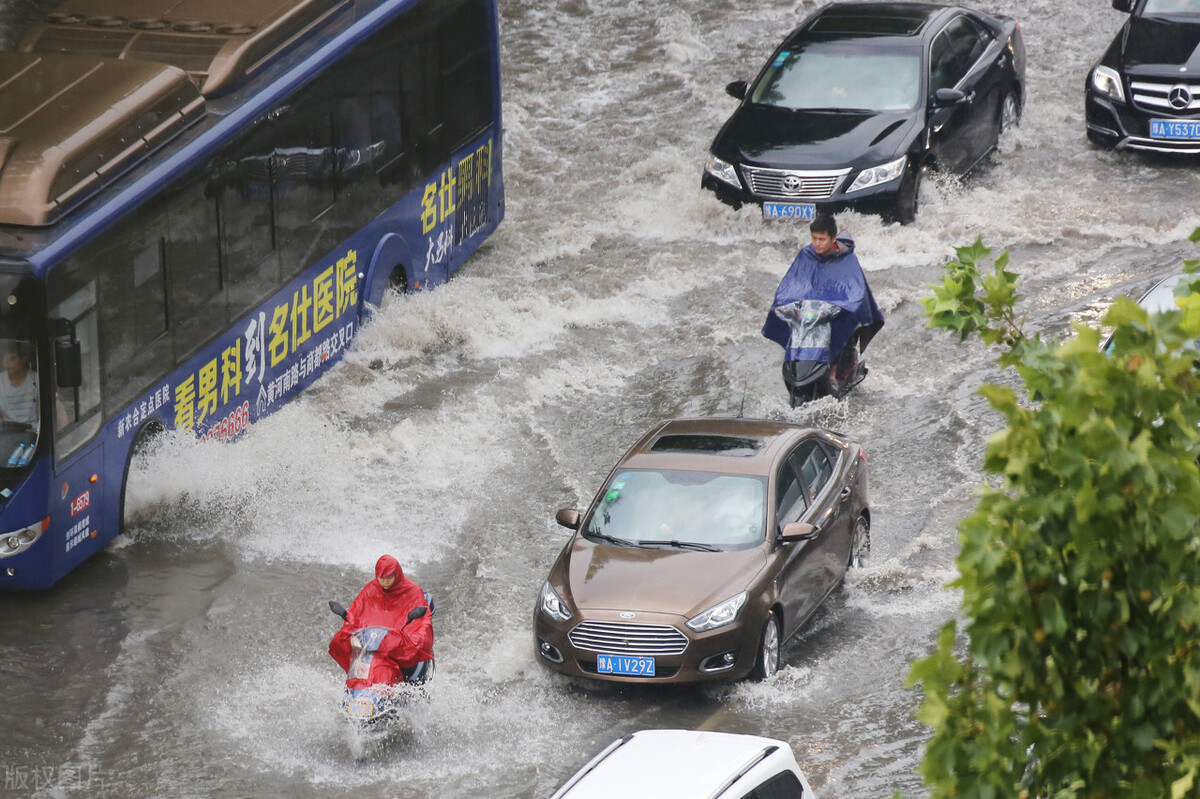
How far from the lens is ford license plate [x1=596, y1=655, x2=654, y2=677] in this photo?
33.0 ft

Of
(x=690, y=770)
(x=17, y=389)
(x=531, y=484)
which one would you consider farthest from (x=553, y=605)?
(x=17, y=389)

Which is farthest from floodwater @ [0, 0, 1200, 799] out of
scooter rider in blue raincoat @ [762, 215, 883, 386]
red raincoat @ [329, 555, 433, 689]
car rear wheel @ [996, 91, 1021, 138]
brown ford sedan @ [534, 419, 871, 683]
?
scooter rider in blue raincoat @ [762, 215, 883, 386]

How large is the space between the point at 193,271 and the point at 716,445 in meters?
4.39

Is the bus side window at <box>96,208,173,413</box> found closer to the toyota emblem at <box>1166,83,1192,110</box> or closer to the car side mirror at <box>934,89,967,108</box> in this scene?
the car side mirror at <box>934,89,967,108</box>

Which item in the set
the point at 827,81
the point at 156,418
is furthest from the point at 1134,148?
the point at 156,418

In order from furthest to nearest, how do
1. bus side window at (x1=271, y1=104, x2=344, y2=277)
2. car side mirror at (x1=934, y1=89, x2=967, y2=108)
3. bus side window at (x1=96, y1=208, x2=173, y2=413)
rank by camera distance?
car side mirror at (x1=934, y1=89, x2=967, y2=108)
bus side window at (x1=271, y1=104, x2=344, y2=277)
bus side window at (x1=96, y1=208, x2=173, y2=413)

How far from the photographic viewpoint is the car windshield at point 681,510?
10.8 m

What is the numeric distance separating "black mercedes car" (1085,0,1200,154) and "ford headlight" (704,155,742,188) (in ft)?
16.0

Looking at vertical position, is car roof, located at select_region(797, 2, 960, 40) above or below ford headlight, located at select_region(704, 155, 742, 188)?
above

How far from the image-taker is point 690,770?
7199 millimetres

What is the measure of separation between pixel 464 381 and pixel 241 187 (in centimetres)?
340

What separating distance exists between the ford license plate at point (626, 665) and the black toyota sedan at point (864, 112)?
873cm

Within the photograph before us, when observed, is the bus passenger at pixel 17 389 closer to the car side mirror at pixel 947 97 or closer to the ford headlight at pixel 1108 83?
the car side mirror at pixel 947 97

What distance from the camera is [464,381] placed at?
52.3 feet
